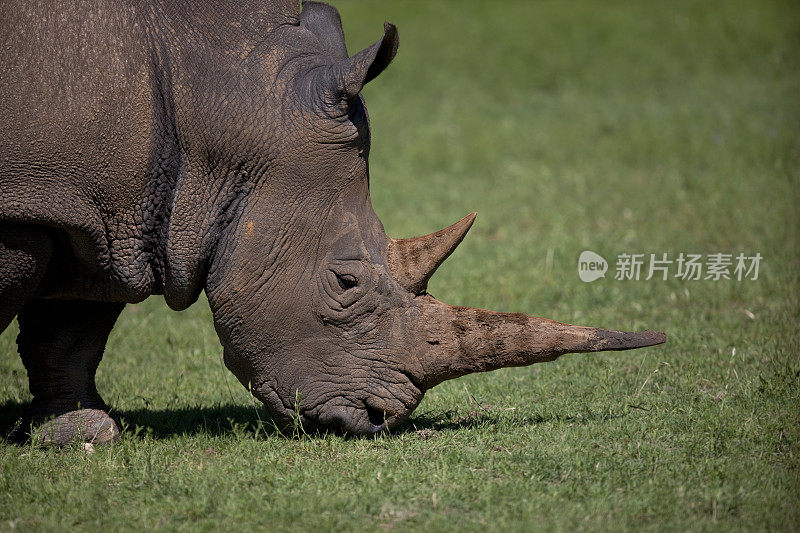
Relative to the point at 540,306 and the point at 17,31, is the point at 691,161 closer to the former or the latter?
the point at 540,306

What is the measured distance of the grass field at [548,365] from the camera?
4402 millimetres

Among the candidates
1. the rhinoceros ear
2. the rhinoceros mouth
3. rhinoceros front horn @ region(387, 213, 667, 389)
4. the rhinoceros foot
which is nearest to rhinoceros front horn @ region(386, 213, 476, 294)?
rhinoceros front horn @ region(387, 213, 667, 389)

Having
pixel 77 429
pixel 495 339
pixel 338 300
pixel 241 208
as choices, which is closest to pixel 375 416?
pixel 338 300

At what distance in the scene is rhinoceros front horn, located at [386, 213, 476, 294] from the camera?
5.01 meters

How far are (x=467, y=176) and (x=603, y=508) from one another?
8.91m

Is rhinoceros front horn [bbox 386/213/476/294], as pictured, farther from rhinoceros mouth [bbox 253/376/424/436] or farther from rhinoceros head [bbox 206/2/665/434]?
rhinoceros mouth [bbox 253/376/424/436]

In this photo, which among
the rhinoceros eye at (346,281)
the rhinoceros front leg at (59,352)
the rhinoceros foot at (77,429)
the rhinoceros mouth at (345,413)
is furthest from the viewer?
the rhinoceros front leg at (59,352)

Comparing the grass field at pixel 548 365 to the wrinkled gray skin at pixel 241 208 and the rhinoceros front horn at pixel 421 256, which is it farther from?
the rhinoceros front horn at pixel 421 256

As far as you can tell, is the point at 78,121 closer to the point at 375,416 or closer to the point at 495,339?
the point at 375,416

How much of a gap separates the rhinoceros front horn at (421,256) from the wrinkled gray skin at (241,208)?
0.01 meters

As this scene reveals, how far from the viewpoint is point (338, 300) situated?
16.3ft

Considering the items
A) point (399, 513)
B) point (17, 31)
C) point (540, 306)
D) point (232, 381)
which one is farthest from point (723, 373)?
point (17, 31)

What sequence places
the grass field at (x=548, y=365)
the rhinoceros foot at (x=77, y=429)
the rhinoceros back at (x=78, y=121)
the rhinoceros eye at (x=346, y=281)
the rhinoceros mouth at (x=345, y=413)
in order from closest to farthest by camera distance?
the grass field at (x=548, y=365), the rhinoceros back at (x=78, y=121), the rhinoceros eye at (x=346, y=281), the rhinoceros mouth at (x=345, y=413), the rhinoceros foot at (x=77, y=429)

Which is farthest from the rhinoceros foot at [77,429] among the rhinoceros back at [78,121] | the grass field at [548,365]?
the rhinoceros back at [78,121]
